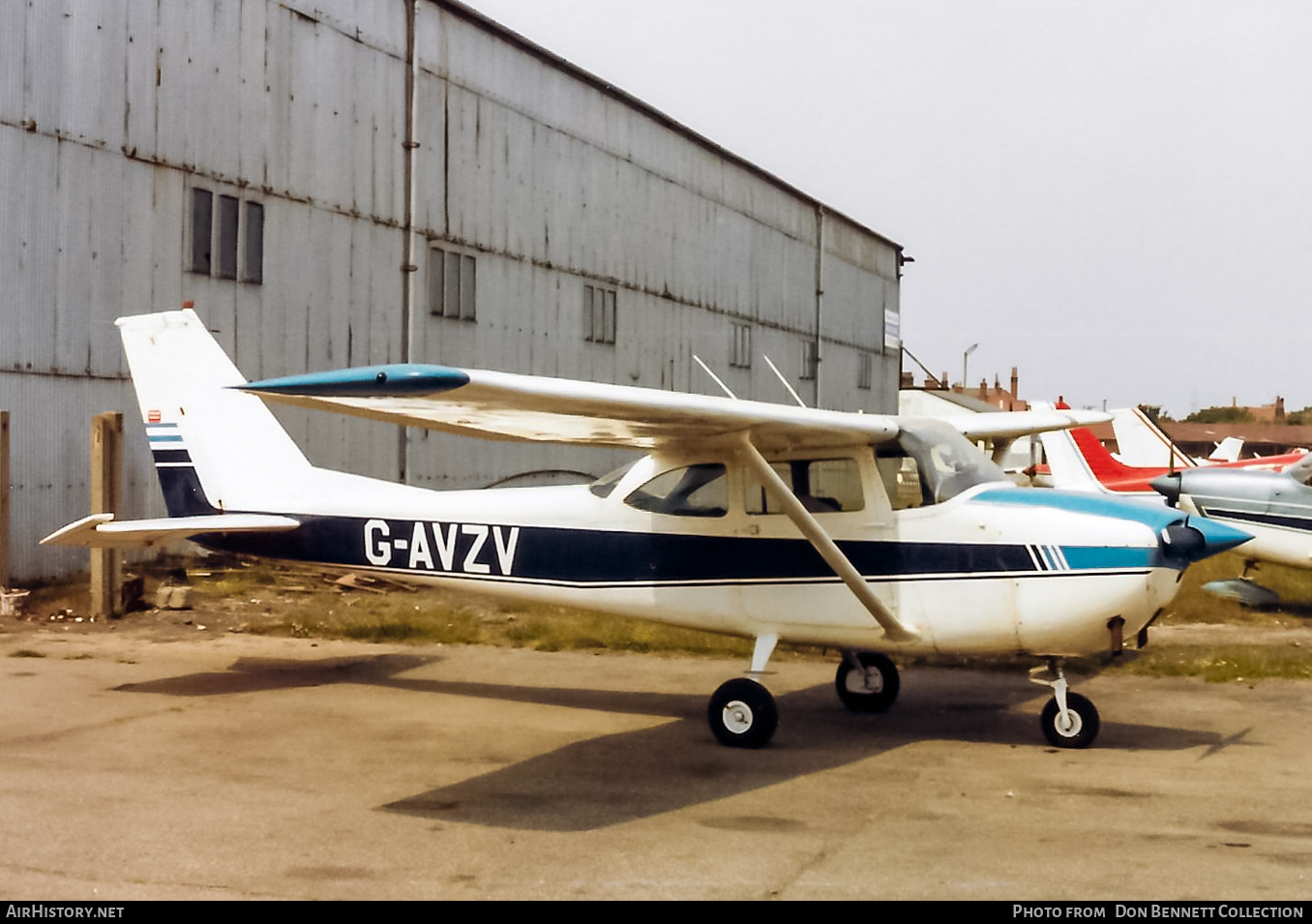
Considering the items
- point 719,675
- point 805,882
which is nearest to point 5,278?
point 719,675

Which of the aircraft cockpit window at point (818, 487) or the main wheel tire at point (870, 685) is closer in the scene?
the aircraft cockpit window at point (818, 487)

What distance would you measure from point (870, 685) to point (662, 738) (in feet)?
5.62

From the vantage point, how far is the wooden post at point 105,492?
38.4ft

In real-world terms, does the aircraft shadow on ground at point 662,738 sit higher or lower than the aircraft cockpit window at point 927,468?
lower

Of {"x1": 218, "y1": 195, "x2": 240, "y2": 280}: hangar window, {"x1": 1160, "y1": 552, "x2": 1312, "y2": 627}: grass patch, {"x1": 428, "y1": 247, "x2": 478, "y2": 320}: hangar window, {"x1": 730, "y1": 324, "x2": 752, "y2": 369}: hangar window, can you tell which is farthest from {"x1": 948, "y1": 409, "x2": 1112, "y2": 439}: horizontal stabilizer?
{"x1": 730, "y1": 324, "x2": 752, "y2": 369}: hangar window

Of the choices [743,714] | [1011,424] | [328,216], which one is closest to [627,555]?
[743,714]

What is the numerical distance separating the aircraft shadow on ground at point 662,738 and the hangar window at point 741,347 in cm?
1806

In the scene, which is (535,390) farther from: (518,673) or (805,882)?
(518,673)

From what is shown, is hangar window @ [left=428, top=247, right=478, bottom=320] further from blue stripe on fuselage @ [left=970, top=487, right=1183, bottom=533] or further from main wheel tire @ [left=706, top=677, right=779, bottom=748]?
blue stripe on fuselage @ [left=970, top=487, right=1183, bottom=533]

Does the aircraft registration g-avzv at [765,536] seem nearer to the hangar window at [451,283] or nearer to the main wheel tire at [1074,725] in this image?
the main wheel tire at [1074,725]

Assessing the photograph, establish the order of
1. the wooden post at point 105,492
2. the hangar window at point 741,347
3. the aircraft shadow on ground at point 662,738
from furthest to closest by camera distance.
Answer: the hangar window at point 741,347 → the wooden post at point 105,492 → the aircraft shadow on ground at point 662,738

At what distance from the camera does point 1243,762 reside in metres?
6.89

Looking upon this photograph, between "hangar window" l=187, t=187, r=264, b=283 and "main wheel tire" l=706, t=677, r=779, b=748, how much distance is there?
10.0 meters

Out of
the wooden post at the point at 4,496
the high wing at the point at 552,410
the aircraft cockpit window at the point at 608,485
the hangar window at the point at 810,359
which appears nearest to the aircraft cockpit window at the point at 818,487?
the high wing at the point at 552,410
